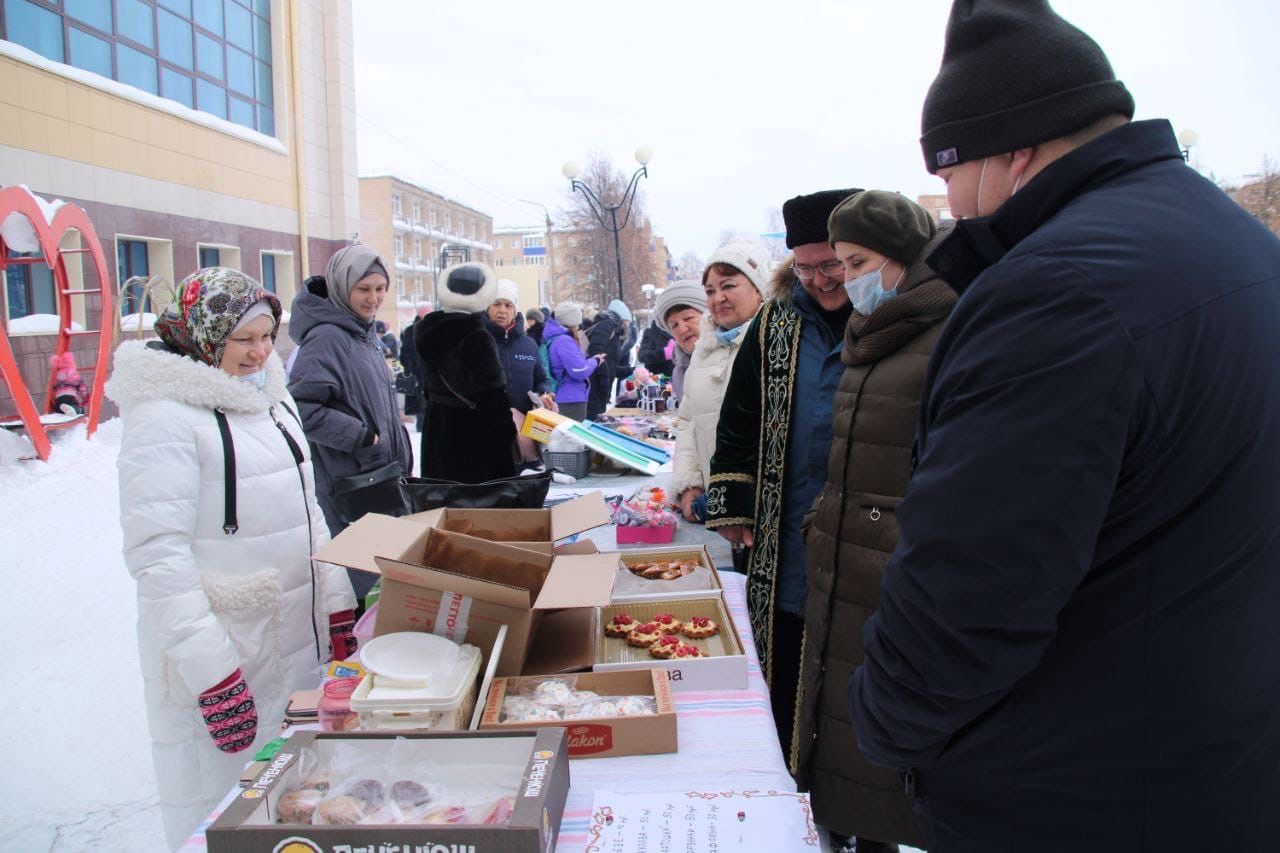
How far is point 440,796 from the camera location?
1257 mm

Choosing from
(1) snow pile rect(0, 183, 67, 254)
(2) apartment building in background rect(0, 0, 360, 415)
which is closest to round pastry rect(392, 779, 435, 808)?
(1) snow pile rect(0, 183, 67, 254)

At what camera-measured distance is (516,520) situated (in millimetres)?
2256

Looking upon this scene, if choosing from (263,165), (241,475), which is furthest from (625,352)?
(241,475)

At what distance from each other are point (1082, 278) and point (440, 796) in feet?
3.68

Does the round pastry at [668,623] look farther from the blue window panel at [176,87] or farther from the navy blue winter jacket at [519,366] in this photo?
the blue window panel at [176,87]

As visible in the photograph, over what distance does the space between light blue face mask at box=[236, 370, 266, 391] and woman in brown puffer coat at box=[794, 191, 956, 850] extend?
1534 mm

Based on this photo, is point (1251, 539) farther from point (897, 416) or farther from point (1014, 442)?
point (897, 416)

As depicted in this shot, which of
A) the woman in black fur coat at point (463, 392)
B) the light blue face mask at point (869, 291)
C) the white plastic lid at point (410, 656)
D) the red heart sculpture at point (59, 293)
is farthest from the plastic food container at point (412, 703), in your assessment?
the red heart sculpture at point (59, 293)

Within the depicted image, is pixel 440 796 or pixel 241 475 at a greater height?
pixel 241 475

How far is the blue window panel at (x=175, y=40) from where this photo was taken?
1094 cm

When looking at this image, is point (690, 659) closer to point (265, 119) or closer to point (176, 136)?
point (176, 136)

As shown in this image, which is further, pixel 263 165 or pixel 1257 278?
pixel 263 165

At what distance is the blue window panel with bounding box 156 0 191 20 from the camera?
11016mm

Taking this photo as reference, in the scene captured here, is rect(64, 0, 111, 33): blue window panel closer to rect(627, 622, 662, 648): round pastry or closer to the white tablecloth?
rect(627, 622, 662, 648): round pastry
